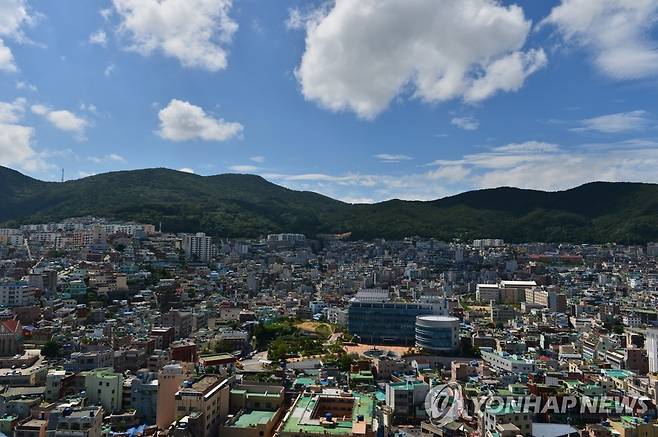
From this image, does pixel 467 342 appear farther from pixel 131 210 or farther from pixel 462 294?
pixel 131 210

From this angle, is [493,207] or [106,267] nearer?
[106,267]

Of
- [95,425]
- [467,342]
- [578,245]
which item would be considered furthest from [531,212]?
[95,425]

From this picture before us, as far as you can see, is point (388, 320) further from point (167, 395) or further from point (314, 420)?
point (314, 420)

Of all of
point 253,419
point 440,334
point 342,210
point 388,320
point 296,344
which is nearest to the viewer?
point 253,419

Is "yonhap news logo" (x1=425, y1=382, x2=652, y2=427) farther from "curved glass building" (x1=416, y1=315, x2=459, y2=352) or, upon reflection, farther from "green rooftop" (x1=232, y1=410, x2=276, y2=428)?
"curved glass building" (x1=416, y1=315, x2=459, y2=352)

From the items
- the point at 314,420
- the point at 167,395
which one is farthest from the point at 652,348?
the point at 167,395

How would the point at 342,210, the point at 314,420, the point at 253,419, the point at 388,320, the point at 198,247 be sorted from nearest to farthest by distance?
the point at 314,420 < the point at 253,419 < the point at 388,320 < the point at 198,247 < the point at 342,210
